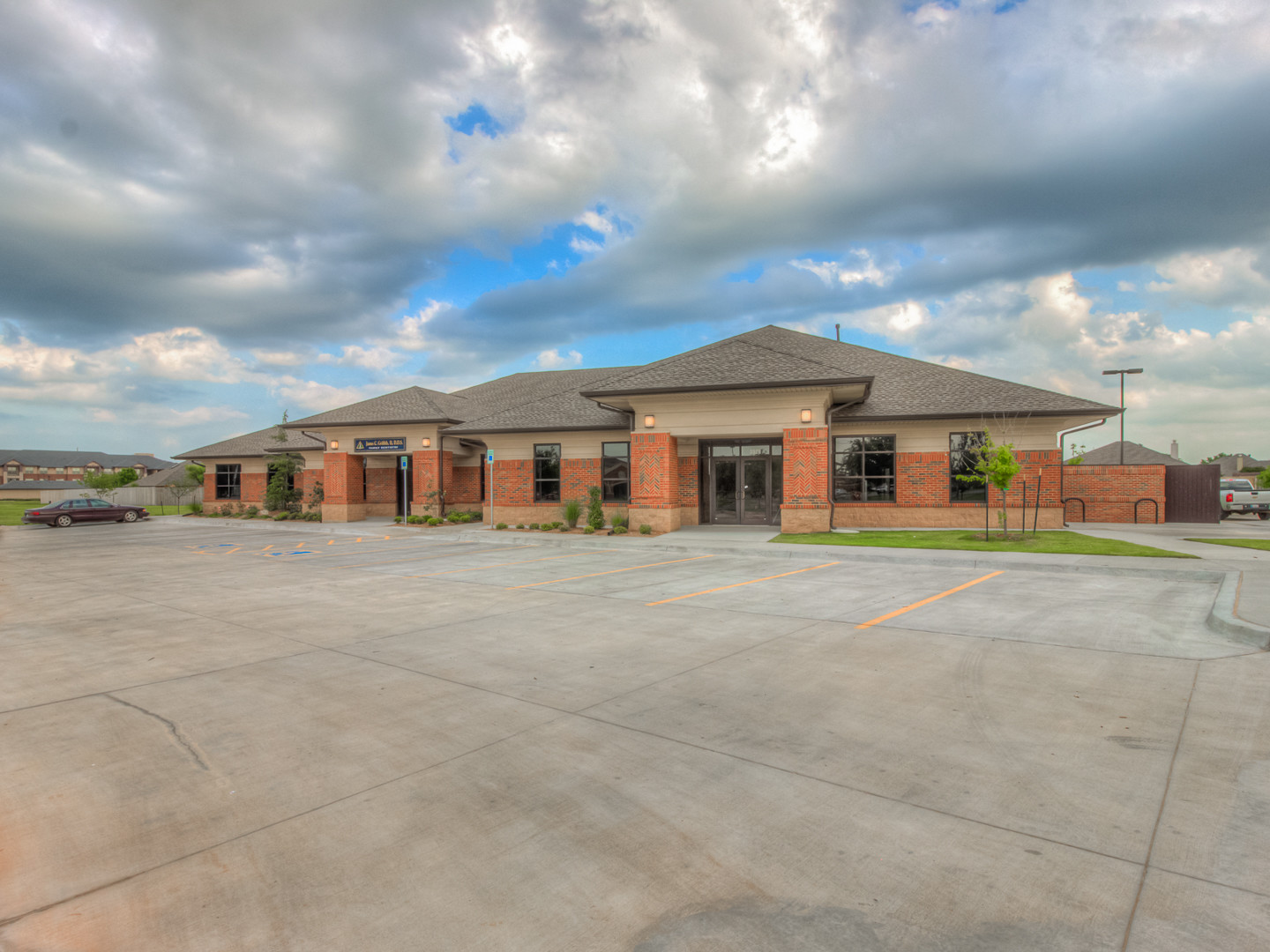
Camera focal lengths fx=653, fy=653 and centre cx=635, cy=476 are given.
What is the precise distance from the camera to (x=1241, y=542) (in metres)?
16.1

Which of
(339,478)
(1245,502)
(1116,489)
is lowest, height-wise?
(1245,502)

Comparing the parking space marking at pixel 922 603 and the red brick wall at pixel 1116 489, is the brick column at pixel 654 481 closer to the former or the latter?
the parking space marking at pixel 922 603

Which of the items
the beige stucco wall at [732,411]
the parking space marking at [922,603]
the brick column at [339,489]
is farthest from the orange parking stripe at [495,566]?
the brick column at [339,489]

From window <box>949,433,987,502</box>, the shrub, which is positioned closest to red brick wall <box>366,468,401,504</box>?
the shrub

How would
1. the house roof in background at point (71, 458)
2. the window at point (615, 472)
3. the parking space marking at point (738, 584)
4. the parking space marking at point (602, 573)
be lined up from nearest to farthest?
the parking space marking at point (738, 584)
the parking space marking at point (602, 573)
the window at point (615, 472)
the house roof in background at point (71, 458)

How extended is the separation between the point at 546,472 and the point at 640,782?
22.3 meters

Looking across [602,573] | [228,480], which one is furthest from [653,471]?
[228,480]

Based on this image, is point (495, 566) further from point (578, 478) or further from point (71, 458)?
point (71, 458)

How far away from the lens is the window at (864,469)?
2247 cm

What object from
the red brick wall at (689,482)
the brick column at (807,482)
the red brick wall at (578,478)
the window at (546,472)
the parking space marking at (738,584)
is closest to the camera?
the parking space marking at (738,584)

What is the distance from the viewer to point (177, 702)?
5430 millimetres

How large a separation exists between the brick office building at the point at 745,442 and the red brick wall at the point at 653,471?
0.14 feet

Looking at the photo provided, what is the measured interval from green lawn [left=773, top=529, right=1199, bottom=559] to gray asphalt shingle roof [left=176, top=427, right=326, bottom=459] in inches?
1048

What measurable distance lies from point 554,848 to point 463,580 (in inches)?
377
